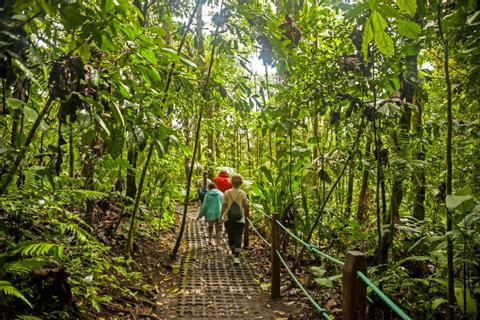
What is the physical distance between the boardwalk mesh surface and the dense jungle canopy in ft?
2.67

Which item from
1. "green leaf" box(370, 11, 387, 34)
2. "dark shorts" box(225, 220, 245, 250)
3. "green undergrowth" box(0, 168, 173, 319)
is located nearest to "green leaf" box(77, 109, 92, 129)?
"green undergrowth" box(0, 168, 173, 319)

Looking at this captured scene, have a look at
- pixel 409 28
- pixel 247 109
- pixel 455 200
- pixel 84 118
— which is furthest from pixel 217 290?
pixel 409 28

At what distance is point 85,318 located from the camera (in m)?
3.38

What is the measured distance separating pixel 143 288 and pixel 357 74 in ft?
11.8

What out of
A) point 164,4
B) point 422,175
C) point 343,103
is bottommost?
point 422,175

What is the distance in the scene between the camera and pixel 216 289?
527cm

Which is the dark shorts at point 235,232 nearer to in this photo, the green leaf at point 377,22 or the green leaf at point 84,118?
the green leaf at point 84,118

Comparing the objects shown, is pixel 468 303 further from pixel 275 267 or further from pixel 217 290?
pixel 217 290

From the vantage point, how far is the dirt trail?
175 inches

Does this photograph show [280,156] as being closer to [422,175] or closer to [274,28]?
[422,175]

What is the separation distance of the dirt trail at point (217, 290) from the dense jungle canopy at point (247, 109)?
0.80m

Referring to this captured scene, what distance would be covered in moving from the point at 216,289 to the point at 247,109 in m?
2.50

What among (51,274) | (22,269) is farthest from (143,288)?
(22,269)

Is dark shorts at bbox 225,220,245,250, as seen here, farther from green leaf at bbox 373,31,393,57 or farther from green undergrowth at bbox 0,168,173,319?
green leaf at bbox 373,31,393,57
